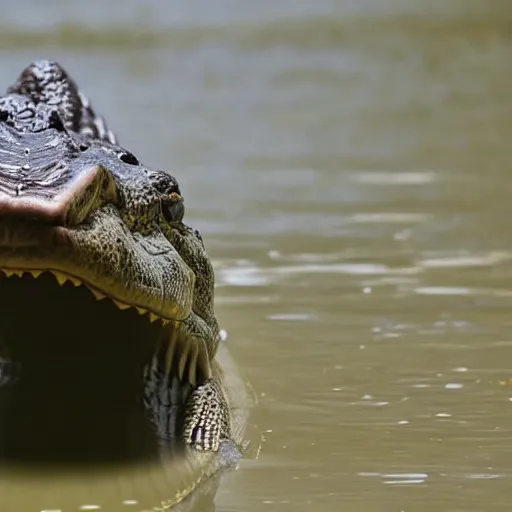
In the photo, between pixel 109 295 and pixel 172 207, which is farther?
pixel 172 207

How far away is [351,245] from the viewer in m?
4.48

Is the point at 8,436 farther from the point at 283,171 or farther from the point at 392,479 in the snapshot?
the point at 283,171

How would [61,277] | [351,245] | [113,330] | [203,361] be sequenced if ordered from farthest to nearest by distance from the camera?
[351,245], [203,361], [113,330], [61,277]

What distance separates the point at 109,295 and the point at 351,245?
2438mm

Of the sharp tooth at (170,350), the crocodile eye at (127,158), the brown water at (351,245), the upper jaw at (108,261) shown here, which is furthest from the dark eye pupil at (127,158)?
the brown water at (351,245)

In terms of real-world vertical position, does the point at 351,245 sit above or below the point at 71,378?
above

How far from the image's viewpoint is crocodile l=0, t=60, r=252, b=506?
2174mm

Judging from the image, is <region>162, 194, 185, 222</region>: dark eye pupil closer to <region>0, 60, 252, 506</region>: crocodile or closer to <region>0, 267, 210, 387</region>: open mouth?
<region>0, 60, 252, 506</region>: crocodile

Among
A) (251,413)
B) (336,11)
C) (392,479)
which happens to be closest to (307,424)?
(251,413)

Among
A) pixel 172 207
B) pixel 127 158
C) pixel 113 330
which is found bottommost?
pixel 113 330

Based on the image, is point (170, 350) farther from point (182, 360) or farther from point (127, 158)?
point (127, 158)

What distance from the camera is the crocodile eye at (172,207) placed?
2.51 meters

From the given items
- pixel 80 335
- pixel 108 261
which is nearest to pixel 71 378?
pixel 80 335

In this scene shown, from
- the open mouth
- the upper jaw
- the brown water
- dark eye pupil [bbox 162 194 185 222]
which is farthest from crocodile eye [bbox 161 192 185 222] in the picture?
the brown water
